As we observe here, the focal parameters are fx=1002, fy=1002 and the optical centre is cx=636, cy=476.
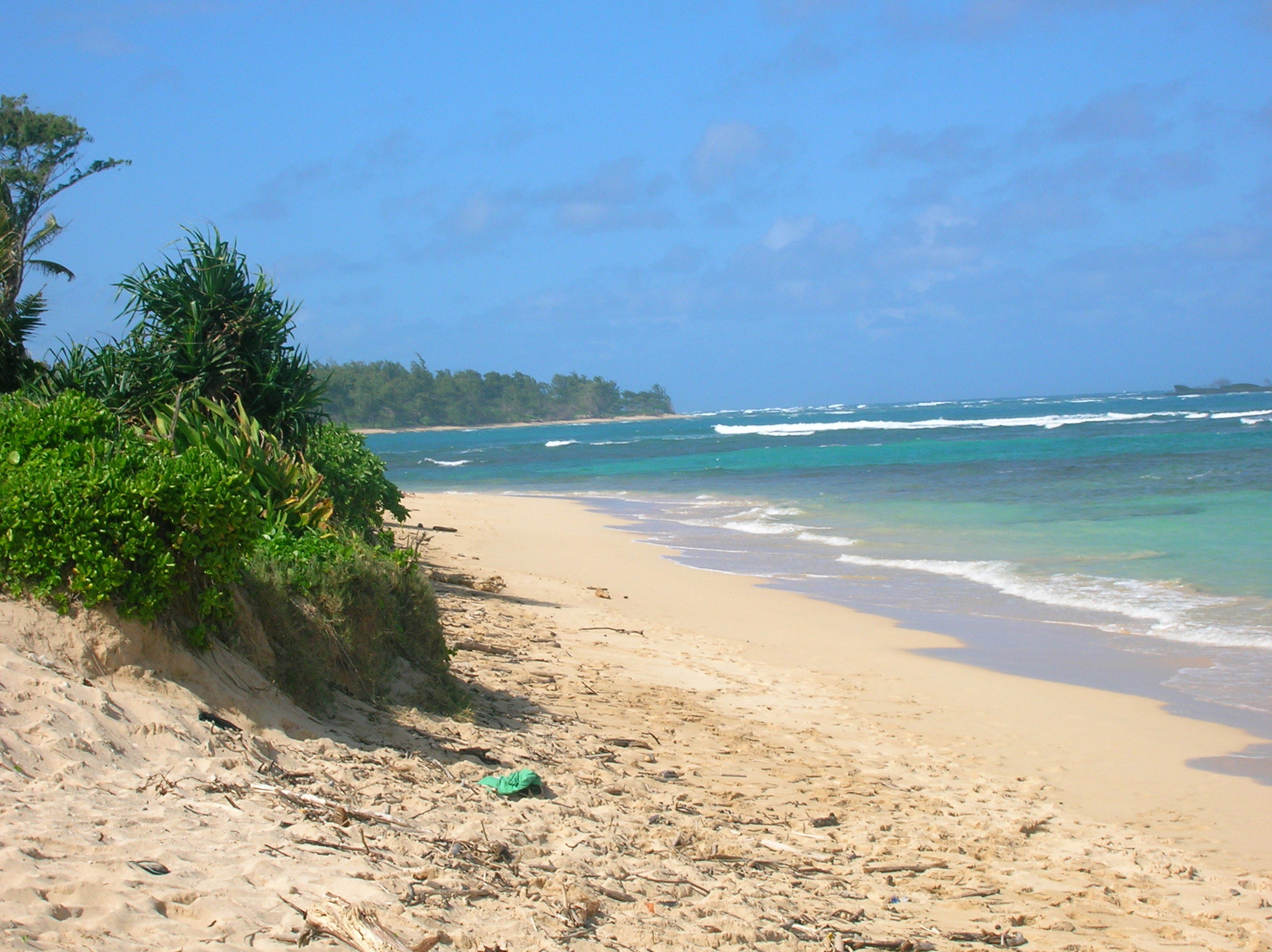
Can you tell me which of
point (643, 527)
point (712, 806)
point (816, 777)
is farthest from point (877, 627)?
point (643, 527)

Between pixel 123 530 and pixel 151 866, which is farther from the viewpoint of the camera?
pixel 123 530

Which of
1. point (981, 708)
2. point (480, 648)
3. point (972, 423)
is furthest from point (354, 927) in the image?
point (972, 423)

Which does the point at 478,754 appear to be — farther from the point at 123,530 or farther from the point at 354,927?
the point at 354,927

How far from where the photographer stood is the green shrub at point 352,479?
8.80 meters

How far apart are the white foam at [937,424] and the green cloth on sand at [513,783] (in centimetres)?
6321

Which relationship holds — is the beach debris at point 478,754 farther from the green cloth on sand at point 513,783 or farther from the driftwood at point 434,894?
the driftwood at point 434,894

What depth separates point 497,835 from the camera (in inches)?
155

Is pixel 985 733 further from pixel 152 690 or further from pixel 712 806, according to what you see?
pixel 152 690

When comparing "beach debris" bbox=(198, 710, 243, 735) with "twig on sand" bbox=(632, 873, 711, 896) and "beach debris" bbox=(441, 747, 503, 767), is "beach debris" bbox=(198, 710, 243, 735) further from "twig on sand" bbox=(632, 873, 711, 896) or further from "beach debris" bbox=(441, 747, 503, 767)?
"twig on sand" bbox=(632, 873, 711, 896)

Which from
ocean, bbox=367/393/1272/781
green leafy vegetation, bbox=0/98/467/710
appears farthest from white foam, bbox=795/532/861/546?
green leafy vegetation, bbox=0/98/467/710

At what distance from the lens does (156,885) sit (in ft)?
9.52

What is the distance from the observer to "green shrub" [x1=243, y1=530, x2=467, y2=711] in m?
5.21

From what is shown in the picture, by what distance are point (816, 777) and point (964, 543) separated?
11.6 m

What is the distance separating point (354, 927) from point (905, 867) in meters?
2.64
